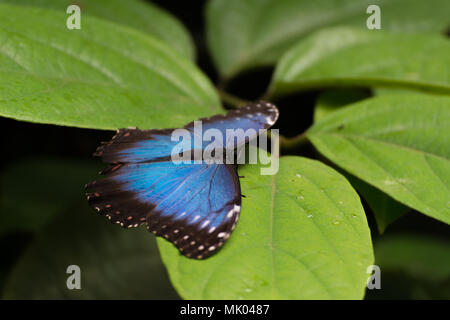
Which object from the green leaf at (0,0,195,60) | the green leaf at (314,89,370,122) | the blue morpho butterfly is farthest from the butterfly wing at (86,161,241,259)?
the green leaf at (0,0,195,60)

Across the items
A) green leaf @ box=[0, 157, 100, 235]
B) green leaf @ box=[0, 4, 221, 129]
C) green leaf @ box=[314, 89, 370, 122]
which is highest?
green leaf @ box=[0, 4, 221, 129]

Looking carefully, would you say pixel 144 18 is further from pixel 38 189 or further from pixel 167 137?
pixel 38 189

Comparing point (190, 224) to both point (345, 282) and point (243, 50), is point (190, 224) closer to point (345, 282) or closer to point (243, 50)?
point (345, 282)

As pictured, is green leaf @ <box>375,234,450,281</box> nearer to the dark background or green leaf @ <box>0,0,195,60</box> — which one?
the dark background

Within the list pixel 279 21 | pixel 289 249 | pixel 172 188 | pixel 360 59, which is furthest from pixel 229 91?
pixel 289 249

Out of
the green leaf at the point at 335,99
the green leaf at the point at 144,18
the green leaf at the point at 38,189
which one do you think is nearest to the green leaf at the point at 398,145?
the green leaf at the point at 335,99
